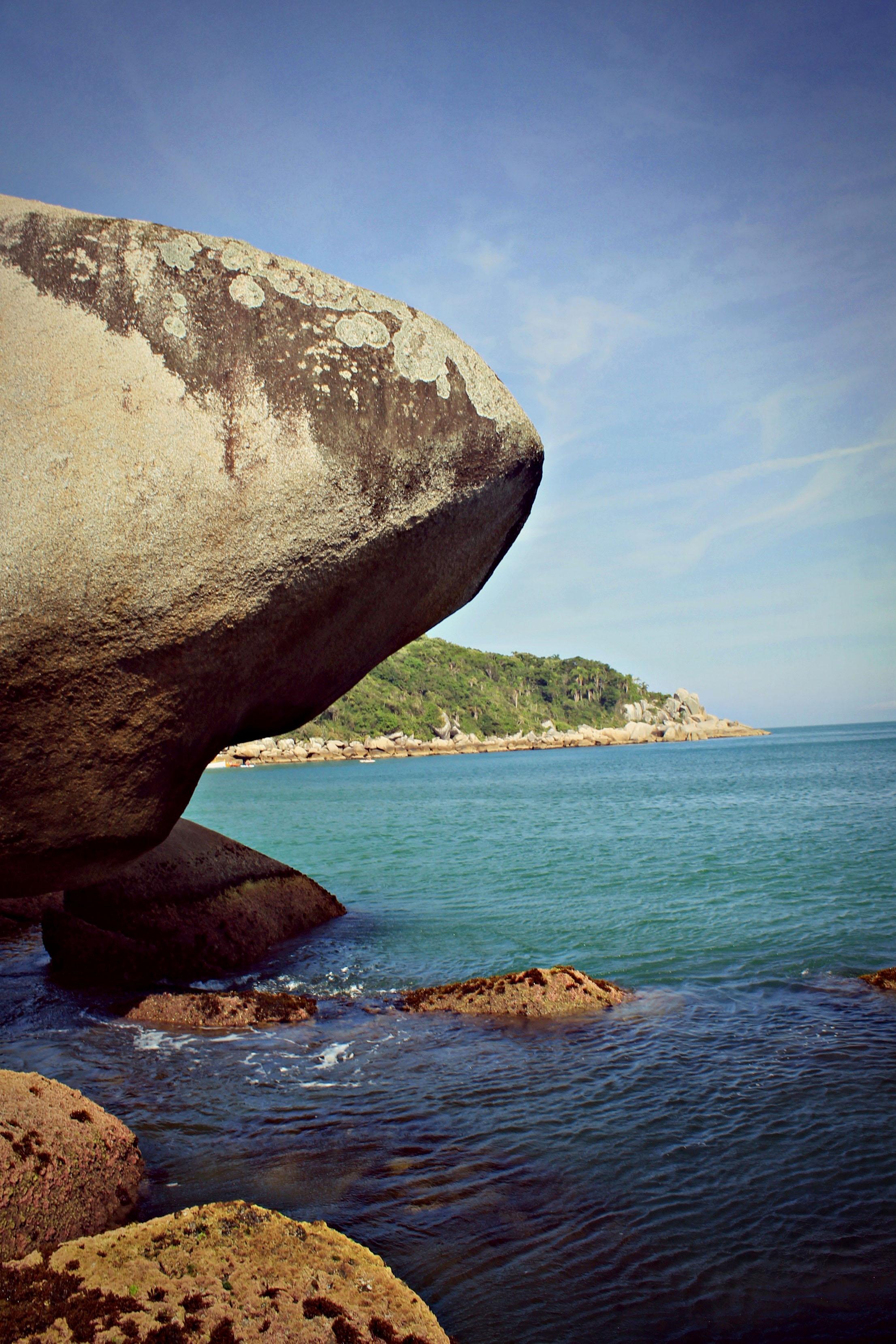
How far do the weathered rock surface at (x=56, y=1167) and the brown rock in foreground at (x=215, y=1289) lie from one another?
46cm

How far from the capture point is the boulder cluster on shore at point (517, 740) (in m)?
97.8

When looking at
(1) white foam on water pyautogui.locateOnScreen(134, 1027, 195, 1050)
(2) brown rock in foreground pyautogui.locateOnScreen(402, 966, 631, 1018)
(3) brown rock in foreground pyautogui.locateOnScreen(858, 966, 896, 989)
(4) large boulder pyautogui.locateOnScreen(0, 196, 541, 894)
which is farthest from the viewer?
(3) brown rock in foreground pyautogui.locateOnScreen(858, 966, 896, 989)

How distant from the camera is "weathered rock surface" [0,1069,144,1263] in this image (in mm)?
3469

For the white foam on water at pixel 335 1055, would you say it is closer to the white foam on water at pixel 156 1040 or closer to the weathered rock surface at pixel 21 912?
the white foam on water at pixel 156 1040

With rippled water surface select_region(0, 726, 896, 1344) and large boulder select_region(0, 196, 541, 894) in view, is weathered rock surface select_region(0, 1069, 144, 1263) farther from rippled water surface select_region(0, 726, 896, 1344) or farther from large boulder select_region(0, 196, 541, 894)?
large boulder select_region(0, 196, 541, 894)

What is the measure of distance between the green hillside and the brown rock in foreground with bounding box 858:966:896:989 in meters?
85.6

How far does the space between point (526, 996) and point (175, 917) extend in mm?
3974

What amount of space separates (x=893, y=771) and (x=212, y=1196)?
50319 millimetres

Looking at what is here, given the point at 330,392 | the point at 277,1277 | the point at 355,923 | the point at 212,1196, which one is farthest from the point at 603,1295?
the point at 355,923

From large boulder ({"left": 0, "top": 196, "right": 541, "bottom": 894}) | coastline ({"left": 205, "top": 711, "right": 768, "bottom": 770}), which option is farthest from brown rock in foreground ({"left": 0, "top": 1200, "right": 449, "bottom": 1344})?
coastline ({"left": 205, "top": 711, "right": 768, "bottom": 770})

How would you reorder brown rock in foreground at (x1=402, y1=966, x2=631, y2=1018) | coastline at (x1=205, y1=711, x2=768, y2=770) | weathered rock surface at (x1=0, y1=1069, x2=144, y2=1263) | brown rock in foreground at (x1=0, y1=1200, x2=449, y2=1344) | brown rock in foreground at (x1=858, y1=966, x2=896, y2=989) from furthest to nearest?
1. coastline at (x1=205, y1=711, x2=768, y2=770)
2. brown rock in foreground at (x1=858, y1=966, x2=896, y2=989)
3. brown rock in foreground at (x1=402, y1=966, x2=631, y2=1018)
4. weathered rock surface at (x1=0, y1=1069, x2=144, y2=1263)
5. brown rock in foreground at (x1=0, y1=1200, x2=449, y2=1344)

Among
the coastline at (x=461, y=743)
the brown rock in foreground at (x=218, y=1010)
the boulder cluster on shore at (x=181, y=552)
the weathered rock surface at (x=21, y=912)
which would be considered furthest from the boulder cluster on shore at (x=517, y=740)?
the boulder cluster on shore at (x=181, y=552)

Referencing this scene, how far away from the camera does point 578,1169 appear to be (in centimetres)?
467

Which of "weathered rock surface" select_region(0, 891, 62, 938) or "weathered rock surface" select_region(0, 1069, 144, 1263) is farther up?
"weathered rock surface" select_region(0, 1069, 144, 1263)
